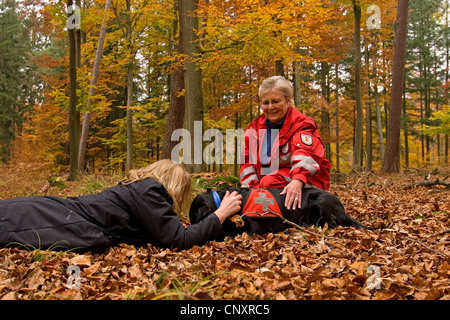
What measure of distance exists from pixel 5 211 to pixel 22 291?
0.86 m

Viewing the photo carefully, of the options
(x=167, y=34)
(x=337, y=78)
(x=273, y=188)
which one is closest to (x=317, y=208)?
(x=273, y=188)

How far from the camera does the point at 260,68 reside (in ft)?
38.7

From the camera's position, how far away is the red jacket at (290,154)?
3580mm

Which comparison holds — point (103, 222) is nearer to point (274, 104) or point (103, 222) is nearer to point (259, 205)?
point (259, 205)

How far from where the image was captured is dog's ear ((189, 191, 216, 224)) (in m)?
3.36

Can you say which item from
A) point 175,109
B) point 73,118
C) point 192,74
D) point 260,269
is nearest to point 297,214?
point 260,269

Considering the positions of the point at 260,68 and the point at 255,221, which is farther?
the point at 260,68

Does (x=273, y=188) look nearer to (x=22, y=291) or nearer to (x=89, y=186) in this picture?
(x=22, y=291)

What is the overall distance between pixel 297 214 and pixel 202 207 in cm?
104

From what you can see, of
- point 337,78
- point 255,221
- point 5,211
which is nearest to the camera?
point 5,211

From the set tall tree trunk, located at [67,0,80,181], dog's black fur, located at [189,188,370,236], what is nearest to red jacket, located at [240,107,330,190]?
dog's black fur, located at [189,188,370,236]

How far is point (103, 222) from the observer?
286 centimetres

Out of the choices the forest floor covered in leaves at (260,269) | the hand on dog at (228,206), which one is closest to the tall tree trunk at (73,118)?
the forest floor covered in leaves at (260,269)

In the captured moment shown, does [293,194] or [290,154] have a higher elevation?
[290,154]
